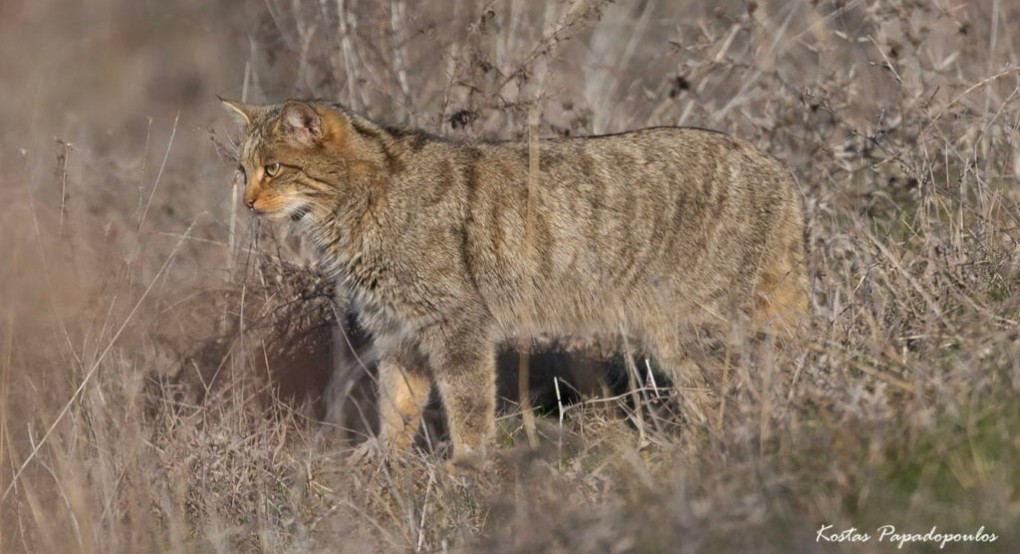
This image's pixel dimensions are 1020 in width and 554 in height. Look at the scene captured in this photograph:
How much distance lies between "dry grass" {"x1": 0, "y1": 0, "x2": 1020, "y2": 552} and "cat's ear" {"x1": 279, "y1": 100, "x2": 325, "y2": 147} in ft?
2.85

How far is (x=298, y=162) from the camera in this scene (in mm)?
5371

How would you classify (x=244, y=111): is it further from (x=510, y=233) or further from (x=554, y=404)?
(x=554, y=404)

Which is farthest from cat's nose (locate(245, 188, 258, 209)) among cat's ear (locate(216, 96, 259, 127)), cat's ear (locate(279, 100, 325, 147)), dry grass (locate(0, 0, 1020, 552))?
dry grass (locate(0, 0, 1020, 552))

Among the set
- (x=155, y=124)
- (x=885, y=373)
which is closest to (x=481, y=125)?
(x=885, y=373)

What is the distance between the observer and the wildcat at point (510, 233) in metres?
5.31

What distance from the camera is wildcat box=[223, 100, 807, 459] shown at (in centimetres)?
531

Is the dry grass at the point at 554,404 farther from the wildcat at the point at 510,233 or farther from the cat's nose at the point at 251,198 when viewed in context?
the cat's nose at the point at 251,198

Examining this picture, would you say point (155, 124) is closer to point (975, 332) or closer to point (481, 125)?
point (481, 125)

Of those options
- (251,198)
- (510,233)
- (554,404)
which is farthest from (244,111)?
(554,404)

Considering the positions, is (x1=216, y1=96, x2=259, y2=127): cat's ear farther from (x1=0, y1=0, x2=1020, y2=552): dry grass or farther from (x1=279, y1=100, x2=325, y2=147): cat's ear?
(x1=0, y1=0, x2=1020, y2=552): dry grass

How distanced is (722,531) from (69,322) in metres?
3.83

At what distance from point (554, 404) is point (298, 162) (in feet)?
5.87

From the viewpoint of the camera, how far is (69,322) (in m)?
6.14

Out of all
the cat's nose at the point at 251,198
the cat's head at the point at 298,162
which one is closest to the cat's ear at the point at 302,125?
the cat's head at the point at 298,162
